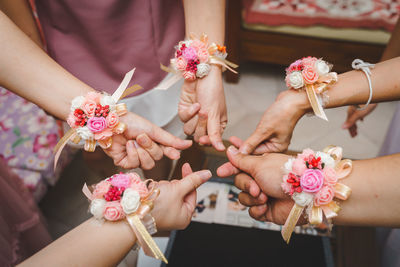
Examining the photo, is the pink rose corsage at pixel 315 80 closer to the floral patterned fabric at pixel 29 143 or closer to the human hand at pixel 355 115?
the human hand at pixel 355 115

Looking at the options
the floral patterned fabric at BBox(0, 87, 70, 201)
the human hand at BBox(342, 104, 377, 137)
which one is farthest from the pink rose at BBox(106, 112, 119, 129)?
the human hand at BBox(342, 104, 377, 137)

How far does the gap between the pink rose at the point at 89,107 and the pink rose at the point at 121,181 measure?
0.24 meters

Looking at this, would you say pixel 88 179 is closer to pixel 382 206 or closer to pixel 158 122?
pixel 158 122

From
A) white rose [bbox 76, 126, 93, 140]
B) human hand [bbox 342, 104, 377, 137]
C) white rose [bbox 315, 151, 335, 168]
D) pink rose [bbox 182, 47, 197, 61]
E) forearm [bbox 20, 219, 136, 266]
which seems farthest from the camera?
human hand [bbox 342, 104, 377, 137]

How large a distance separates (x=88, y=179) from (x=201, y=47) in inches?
46.5

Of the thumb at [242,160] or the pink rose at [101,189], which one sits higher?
the pink rose at [101,189]

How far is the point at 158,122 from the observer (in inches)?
46.2

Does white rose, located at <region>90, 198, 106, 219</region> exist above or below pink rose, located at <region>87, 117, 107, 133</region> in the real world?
below

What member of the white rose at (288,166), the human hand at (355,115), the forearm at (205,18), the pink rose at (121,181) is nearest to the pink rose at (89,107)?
the pink rose at (121,181)

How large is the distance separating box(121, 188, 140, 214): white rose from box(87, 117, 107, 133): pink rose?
9.8 inches

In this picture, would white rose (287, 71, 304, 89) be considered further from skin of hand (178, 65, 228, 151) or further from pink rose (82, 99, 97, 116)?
pink rose (82, 99, 97, 116)

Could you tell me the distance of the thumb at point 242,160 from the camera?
908 millimetres

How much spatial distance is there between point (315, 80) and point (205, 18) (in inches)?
18.6

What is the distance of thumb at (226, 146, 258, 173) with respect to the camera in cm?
91
